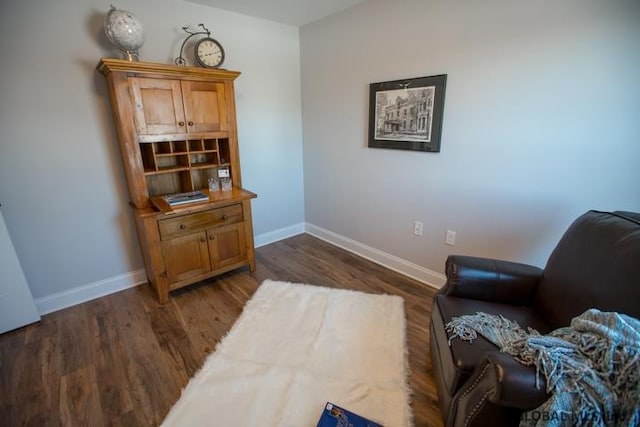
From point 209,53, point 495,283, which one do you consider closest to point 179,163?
point 209,53

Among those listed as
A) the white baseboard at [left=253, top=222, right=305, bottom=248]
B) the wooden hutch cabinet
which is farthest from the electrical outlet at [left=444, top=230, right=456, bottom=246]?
the white baseboard at [left=253, top=222, right=305, bottom=248]

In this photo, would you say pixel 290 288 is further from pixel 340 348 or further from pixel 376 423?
pixel 376 423

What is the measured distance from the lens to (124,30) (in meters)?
1.92

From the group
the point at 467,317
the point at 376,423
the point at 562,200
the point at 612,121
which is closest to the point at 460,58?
the point at 612,121

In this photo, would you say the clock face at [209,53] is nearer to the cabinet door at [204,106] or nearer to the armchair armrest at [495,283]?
the cabinet door at [204,106]

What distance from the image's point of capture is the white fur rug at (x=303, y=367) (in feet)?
4.59

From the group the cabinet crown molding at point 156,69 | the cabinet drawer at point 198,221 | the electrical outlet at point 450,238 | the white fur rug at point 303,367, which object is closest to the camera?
the white fur rug at point 303,367

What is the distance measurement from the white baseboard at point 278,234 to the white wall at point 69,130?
3.99 ft

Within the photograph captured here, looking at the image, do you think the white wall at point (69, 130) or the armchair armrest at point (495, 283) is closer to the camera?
the armchair armrest at point (495, 283)

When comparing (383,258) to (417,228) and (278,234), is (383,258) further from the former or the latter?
(278,234)

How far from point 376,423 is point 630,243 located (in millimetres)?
1319

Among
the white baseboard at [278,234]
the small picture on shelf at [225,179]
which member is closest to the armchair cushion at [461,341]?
the small picture on shelf at [225,179]

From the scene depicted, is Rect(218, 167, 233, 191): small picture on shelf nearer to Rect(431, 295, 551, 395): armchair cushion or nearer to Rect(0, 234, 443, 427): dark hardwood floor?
Rect(0, 234, 443, 427): dark hardwood floor

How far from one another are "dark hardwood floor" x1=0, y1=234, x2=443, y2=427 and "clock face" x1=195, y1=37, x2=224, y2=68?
6.15 feet
